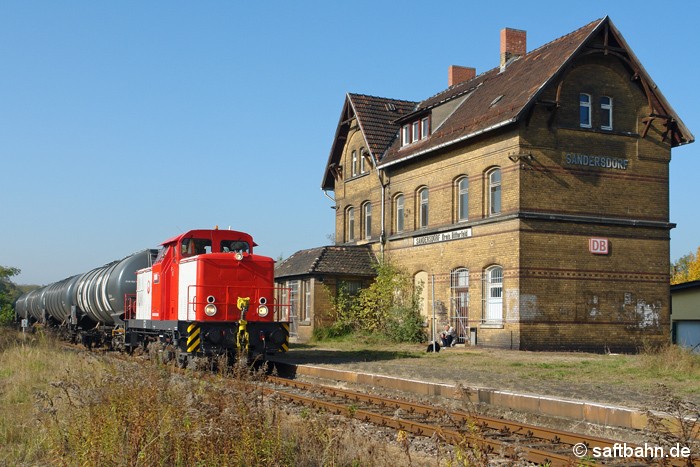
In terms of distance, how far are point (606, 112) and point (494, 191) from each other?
4.76m

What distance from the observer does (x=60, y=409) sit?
10047mm

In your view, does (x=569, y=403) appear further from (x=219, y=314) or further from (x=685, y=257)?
(x=685, y=257)

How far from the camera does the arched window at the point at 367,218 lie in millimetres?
36281

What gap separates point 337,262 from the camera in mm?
34219

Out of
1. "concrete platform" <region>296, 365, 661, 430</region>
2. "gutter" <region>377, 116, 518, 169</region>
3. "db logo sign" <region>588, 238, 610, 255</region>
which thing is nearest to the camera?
"concrete platform" <region>296, 365, 661, 430</region>

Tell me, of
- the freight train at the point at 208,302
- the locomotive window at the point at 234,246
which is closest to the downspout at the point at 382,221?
the freight train at the point at 208,302

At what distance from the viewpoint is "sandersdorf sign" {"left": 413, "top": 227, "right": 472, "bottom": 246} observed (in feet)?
93.5

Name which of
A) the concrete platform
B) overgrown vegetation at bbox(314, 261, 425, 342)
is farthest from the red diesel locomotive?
overgrown vegetation at bbox(314, 261, 425, 342)

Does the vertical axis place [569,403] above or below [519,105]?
below

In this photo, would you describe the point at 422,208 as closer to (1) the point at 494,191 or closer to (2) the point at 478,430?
(1) the point at 494,191

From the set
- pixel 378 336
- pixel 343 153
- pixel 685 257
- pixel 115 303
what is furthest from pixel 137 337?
pixel 685 257

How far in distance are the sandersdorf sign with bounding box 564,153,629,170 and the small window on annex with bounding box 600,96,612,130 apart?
1.14m

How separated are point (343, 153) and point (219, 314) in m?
21.7

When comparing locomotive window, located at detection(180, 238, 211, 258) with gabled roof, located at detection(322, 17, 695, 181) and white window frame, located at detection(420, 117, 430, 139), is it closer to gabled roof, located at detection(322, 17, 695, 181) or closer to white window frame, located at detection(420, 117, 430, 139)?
gabled roof, located at detection(322, 17, 695, 181)
